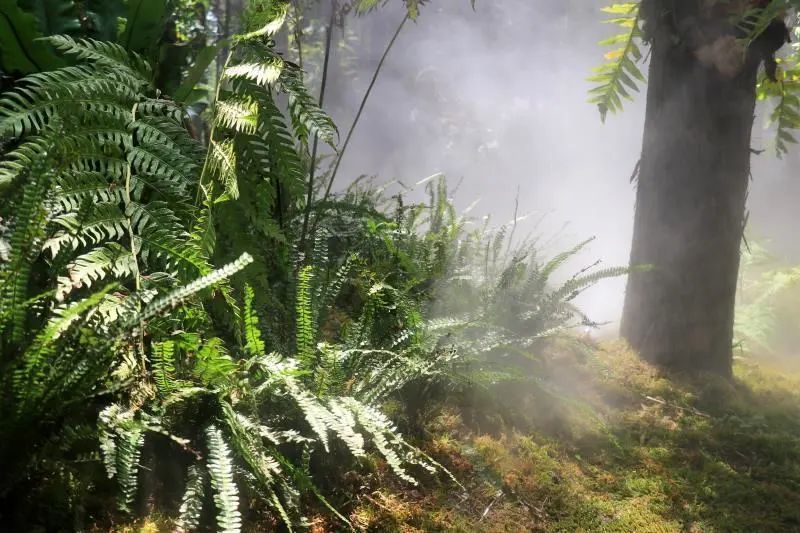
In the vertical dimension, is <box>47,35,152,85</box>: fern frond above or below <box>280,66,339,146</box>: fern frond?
above

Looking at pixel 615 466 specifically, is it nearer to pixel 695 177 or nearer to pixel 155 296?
pixel 155 296

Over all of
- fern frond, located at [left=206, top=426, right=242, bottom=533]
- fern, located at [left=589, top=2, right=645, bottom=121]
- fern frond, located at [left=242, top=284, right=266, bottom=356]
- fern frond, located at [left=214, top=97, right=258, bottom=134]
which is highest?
fern, located at [left=589, top=2, right=645, bottom=121]

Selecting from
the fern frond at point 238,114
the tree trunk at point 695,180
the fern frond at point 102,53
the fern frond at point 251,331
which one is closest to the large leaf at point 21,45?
the fern frond at point 102,53

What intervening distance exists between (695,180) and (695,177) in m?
0.02

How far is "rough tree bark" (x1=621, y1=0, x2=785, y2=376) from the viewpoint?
8.71ft

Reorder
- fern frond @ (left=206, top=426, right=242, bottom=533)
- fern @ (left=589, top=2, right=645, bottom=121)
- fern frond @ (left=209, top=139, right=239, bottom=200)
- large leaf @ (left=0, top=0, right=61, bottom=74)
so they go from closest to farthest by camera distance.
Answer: fern frond @ (left=206, top=426, right=242, bottom=533) < fern frond @ (left=209, top=139, right=239, bottom=200) < large leaf @ (left=0, top=0, right=61, bottom=74) < fern @ (left=589, top=2, right=645, bottom=121)

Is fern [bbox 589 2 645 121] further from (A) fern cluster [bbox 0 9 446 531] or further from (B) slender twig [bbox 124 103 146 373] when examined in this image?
(B) slender twig [bbox 124 103 146 373]

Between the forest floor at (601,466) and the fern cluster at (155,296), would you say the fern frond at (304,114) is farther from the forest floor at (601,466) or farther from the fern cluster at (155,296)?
the forest floor at (601,466)

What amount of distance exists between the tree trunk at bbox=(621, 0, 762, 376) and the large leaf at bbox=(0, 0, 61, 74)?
9.21ft

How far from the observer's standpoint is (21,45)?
1.68 meters

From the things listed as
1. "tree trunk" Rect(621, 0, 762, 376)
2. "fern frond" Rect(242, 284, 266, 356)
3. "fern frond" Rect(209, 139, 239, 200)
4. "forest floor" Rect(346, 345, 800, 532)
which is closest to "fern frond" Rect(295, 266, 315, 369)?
"fern frond" Rect(242, 284, 266, 356)

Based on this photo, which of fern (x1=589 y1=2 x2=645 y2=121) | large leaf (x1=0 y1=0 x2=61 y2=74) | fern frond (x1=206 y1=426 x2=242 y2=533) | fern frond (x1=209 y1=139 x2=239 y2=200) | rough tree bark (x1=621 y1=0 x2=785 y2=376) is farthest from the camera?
fern (x1=589 y1=2 x2=645 y2=121)

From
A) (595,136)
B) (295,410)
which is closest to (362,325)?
(295,410)

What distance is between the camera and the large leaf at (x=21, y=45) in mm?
1622
